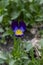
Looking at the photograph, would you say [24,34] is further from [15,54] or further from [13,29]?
[15,54]

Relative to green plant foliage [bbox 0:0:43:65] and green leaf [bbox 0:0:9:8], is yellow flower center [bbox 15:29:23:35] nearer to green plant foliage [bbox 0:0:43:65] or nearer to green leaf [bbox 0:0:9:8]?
green plant foliage [bbox 0:0:43:65]

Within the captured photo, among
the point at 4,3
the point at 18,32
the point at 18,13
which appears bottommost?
the point at 18,32

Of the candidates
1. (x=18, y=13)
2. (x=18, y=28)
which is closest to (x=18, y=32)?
(x=18, y=28)

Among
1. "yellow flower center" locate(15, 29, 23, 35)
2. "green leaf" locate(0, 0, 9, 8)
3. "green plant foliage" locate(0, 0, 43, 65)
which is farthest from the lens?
"green leaf" locate(0, 0, 9, 8)

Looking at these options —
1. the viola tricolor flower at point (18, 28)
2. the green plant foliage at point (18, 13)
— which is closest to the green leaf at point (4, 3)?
the green plant foliage at point (18, 13)

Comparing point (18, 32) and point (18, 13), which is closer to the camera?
point (18, 32)

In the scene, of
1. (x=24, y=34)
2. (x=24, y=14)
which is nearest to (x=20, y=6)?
(x=24, y=14)

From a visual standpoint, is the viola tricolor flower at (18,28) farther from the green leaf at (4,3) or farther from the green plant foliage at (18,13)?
the green leaf at (4,3)

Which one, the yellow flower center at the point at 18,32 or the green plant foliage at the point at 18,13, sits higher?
the green plant foliage at the point at 18,13

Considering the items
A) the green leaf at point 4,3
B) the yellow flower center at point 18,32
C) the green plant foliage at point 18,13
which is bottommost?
the yellow flower center at point 18,32

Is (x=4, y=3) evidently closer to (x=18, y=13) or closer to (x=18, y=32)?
(x=18, y=13)

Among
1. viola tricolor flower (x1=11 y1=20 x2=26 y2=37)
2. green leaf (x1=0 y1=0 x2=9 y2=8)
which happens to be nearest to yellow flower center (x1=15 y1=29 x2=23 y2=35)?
viola tricolor flower (x1=11 y1=20 x2=26 y2=37)

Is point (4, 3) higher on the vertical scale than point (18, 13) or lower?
higher
